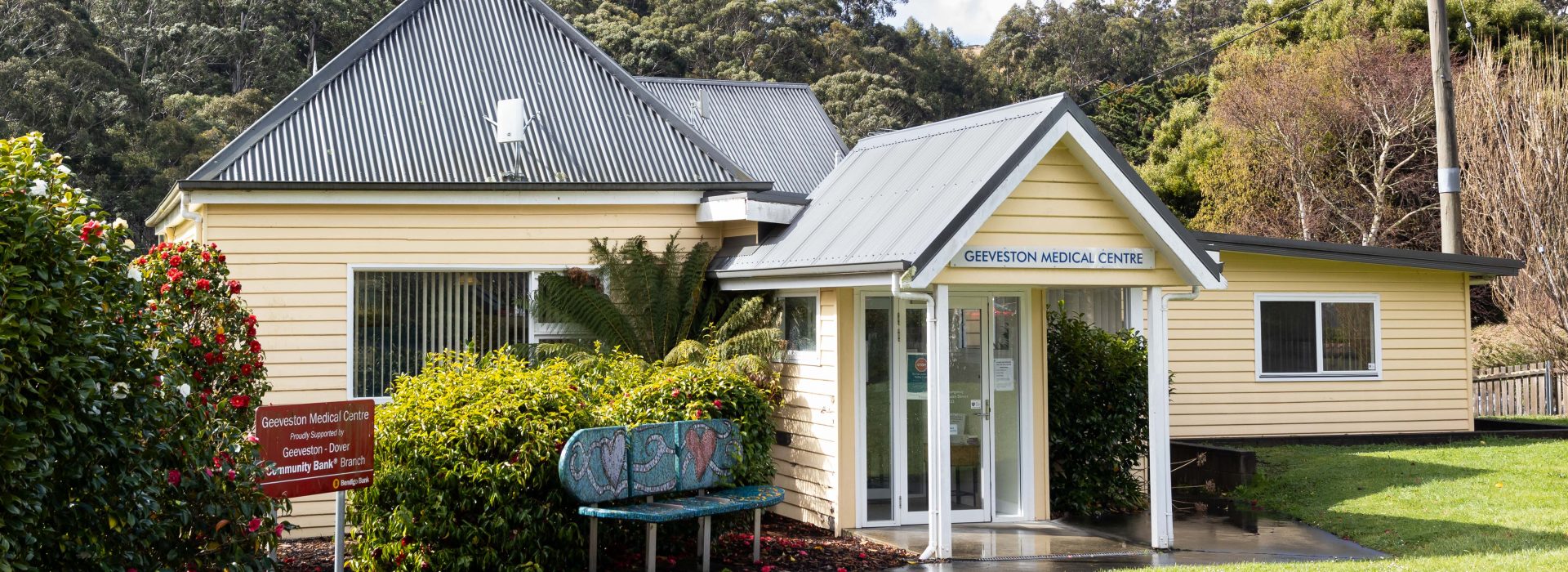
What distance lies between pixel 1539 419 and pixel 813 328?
15644 mm

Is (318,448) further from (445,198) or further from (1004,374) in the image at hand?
(1004,374)

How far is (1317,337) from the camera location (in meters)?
17.2

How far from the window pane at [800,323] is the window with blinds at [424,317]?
263 centimetres

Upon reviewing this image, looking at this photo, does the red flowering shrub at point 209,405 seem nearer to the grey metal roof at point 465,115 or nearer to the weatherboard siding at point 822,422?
the grey metal roof at point 465,115

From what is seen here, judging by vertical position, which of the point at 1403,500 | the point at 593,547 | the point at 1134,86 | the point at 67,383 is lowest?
the point at 1403,500

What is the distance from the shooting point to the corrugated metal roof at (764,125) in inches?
848

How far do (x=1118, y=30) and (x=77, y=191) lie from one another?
60.7 meters

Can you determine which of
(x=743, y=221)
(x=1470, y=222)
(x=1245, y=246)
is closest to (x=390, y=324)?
(x=743, y=221)

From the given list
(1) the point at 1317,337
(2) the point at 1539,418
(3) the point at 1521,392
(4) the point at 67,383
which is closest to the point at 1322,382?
(1) the point at 1317,337

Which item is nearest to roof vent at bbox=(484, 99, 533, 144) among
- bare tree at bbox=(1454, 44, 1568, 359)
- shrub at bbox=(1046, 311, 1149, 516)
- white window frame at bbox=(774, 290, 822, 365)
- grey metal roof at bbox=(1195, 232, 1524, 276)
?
white window frame at bbox=(774, 290, 822, 365)

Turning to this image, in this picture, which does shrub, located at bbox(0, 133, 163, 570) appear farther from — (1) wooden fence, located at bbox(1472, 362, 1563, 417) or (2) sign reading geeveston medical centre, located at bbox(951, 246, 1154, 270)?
(1) wooden fence, located at bbox(1472, 362, 1563, 417)

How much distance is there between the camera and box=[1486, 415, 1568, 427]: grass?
66.2 ft

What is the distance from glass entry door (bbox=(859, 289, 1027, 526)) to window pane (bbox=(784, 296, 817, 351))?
0.51 metres

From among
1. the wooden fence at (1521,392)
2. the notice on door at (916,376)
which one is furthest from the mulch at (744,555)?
the wooden fence at (1521,392)
